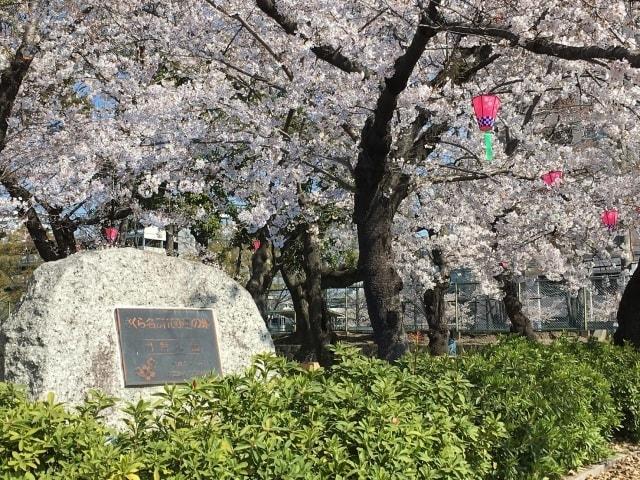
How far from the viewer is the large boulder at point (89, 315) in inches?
260

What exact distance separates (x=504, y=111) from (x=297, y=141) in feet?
14.8

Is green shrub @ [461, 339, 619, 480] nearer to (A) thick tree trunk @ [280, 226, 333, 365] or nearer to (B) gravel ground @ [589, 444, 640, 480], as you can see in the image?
(B) gravel ground @ [589, 444, 640, 480]

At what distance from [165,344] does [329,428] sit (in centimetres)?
354

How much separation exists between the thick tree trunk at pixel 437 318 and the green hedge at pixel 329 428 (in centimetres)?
1001

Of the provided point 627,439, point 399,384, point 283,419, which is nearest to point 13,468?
point 283,419

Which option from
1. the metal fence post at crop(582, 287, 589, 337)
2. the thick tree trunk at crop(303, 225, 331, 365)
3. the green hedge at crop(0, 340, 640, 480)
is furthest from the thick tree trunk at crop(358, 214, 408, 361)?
the metal fence post at crop(582, 287, 589, 337)

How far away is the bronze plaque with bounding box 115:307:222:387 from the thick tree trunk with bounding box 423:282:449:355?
32.4 ft

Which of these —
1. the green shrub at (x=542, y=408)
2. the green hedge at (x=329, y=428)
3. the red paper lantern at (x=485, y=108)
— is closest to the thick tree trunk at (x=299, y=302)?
the red paper lantern at (x=485, y=108)

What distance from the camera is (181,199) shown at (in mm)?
16703

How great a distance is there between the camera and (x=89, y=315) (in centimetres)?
696

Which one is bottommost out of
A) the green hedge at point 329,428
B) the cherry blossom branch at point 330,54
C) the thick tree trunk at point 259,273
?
the green hedge at point 329,428

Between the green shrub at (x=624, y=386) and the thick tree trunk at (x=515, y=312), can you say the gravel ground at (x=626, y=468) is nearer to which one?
the green shrub at (x=624, y=386)

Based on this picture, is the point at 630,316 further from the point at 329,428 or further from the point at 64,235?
the point at 64,235

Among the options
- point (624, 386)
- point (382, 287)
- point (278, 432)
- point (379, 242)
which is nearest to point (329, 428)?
point (278, 432)
